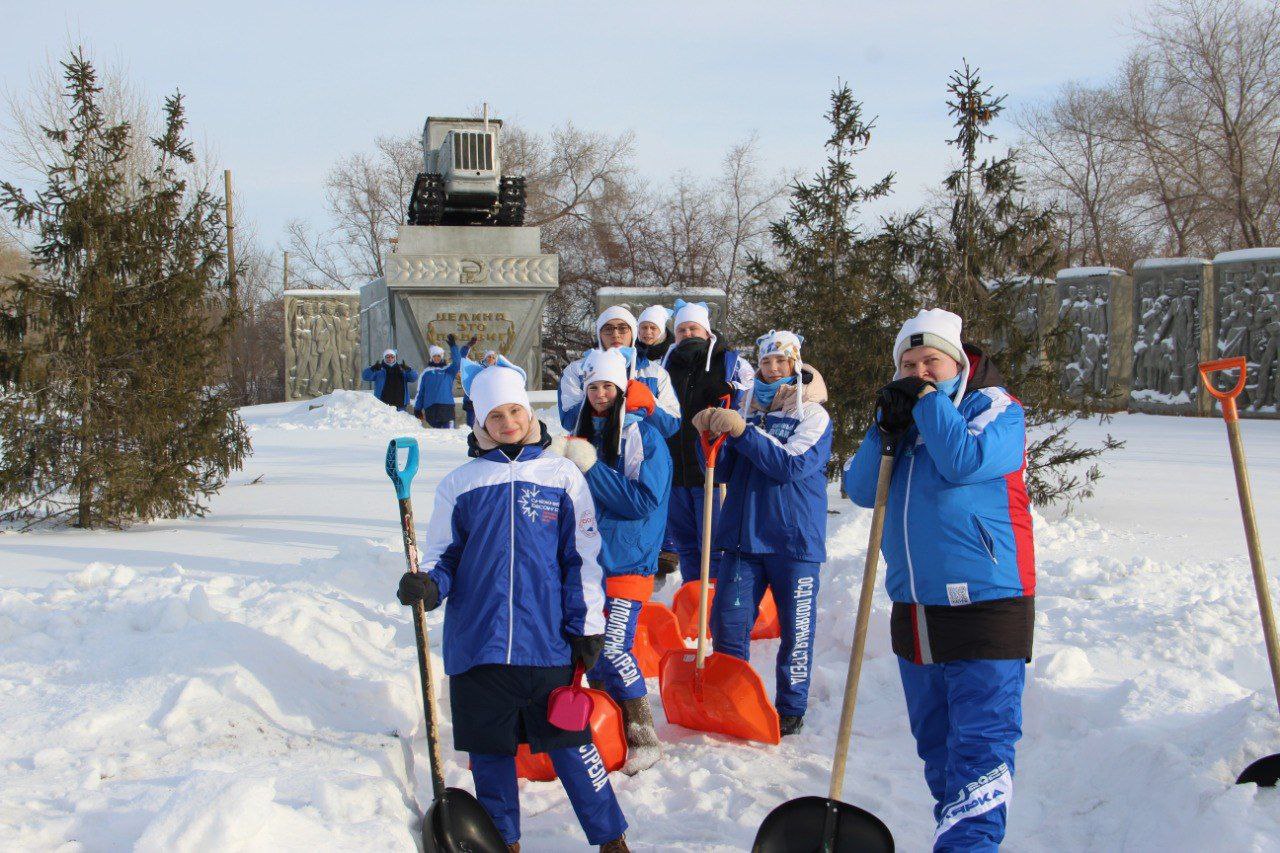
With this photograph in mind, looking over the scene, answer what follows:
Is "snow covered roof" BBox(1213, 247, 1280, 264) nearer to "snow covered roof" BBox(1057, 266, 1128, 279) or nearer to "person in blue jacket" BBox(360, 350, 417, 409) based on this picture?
"snow covered roof" BBox(1057, 266, 1128, 279)

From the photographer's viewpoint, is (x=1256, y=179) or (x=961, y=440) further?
(x=1256, y=179)

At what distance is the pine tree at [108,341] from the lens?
26.0 feet

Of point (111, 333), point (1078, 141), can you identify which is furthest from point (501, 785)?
point (1078, 141)

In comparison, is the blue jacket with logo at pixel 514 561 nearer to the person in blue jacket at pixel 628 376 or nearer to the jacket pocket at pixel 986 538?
the jacket pocket at pixel 986 538

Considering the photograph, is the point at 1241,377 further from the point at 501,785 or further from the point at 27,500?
the point at 27,500

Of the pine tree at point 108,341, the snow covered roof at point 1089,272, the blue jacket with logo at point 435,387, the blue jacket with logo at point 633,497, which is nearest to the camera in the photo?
the blue jacket with logo at point 633,497

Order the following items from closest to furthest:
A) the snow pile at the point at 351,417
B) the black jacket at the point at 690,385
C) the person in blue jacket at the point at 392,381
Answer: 1. the black jacket at the point at 690,385
2. the snow pile at the point at 351,417
3. the person in blue jacket at the point at 392,381

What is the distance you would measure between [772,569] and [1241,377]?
6.98ft

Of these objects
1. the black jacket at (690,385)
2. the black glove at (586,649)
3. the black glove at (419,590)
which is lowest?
the black glove at (586,649)

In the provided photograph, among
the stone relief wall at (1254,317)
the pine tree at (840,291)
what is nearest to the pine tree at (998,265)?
the pine tree at (840,291)

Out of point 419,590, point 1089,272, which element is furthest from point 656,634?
point 1089,272

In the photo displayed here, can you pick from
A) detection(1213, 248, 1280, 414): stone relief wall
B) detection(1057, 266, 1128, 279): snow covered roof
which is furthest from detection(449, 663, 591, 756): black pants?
detection(1057, 266, 1128, 279): snow covered roof

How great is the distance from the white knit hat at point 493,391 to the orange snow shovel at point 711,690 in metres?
1.26

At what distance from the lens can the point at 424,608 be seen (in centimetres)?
329
